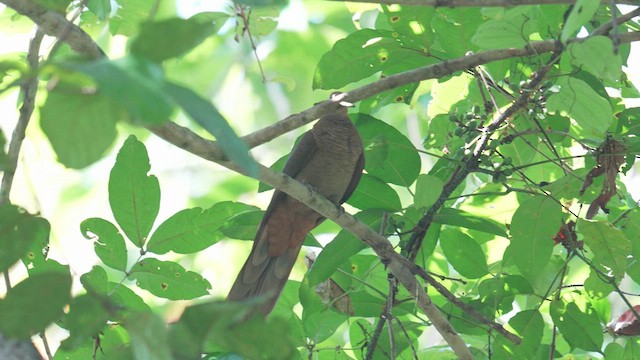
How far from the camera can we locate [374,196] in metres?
3.06

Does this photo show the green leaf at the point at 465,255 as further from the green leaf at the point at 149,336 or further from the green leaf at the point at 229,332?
the green leaf at the point at 149,336

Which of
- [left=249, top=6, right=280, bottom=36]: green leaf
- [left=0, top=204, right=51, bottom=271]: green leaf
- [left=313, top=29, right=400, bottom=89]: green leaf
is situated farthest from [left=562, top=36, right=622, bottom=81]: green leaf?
[left=249, top=6, right=280, bottom=36]: green leaf

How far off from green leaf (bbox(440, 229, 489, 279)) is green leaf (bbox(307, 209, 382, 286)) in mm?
382

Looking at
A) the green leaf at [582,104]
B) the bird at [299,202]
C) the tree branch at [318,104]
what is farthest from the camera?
the bird at [299,202]

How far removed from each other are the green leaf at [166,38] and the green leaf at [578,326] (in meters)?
2.20

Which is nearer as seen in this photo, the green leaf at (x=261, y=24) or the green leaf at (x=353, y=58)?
the green leaf at (x=353, y=58)

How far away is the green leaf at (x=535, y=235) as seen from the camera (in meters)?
2.66

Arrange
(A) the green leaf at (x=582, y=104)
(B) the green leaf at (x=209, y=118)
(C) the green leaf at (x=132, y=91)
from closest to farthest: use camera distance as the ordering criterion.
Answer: (C) the green leaf at (x=132, y=91) < (B) the green leaf at (x=209, y=118) < (A) the green leaf at (x=582, y=104)

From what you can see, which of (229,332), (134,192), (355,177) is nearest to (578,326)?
(355,177)

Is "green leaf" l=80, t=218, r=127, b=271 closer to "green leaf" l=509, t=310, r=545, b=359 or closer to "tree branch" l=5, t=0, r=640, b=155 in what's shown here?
"tree branch" l=5, t=0, r=640, b=155

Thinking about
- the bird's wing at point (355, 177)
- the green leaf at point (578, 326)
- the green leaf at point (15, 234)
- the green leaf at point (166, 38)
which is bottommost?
the green leaf at point (578, 326)

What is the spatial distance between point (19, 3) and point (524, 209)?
1740mm

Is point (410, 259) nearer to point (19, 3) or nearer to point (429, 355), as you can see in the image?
point (429, 355)

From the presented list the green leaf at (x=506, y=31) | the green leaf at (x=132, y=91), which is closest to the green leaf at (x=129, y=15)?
the green leaf at (x=506, y=31)
